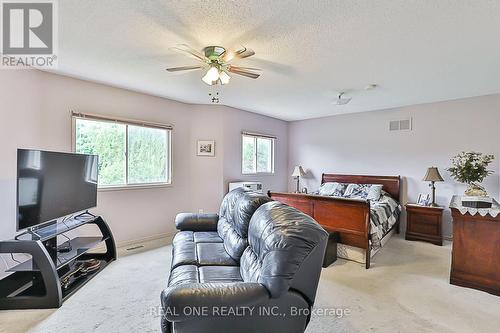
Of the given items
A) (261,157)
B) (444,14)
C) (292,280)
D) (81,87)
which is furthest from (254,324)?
(261,157)

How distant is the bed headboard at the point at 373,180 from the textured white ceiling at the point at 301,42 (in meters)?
1.78

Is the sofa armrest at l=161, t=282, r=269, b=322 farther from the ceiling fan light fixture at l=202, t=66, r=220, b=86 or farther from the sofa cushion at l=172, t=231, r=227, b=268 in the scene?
the ceiling fan light fixture at l=202, t=66, r=220, b=86

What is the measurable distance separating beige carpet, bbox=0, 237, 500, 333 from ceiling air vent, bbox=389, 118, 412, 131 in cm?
259

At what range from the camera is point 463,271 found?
2.79 metres

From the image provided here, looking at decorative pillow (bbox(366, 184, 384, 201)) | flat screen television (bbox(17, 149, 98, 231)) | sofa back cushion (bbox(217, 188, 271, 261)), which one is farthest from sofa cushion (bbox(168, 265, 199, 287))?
decorative pillow (bbox(366, 184, 384, 201))

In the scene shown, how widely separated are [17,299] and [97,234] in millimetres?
1492

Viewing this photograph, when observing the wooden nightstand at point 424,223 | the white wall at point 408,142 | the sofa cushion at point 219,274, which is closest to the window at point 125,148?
the sofa cushion at point 219,274

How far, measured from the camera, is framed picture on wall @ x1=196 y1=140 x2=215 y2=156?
4.87m

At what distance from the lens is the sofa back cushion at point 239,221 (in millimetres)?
2250

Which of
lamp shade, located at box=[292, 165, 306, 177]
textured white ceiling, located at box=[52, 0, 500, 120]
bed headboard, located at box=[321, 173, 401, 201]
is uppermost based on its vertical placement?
textured white ceiling, located at box=[52, 0, 500, 120]

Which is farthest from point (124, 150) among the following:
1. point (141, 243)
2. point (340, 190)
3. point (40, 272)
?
point (340, 190)

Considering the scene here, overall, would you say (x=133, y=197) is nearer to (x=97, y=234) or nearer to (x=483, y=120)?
(x=97, y=234)

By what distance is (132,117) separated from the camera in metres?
4.05

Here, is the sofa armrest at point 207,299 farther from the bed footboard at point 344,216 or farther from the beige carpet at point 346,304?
the bed footboard at point 344,216
